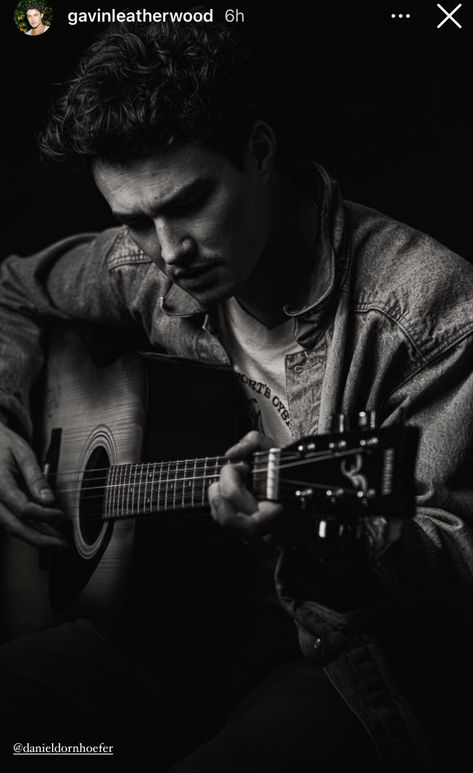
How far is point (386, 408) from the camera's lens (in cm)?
121

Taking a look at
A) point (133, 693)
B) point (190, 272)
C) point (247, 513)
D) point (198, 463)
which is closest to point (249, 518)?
point (247, 513)

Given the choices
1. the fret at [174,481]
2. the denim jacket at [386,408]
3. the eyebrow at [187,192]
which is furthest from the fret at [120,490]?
the eyebrow at [187,192]

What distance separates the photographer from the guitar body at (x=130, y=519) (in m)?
1.30

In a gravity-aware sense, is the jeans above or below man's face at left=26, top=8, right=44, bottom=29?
below

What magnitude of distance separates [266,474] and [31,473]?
0.63 metres

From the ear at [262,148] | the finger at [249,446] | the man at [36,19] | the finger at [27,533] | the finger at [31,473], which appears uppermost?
the man at [36,19]

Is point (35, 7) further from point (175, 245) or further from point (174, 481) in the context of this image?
point (174, 481)

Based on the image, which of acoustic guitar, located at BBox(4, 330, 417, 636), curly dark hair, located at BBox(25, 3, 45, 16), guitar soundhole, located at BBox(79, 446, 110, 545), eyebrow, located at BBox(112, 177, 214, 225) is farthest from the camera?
curly dark hair, located at BBox(25, 3, 45, 16)

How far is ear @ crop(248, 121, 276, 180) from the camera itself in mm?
1261

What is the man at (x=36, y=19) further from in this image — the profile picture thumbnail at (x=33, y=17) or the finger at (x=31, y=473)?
the finger at (x=31, y=473)

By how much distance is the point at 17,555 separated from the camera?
1575mm

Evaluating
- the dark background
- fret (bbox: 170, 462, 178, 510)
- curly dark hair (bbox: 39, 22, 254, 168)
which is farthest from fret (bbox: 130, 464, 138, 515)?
the dark background

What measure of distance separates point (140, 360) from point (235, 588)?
1.30 feet

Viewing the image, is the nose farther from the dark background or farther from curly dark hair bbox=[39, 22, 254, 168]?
the dark background
